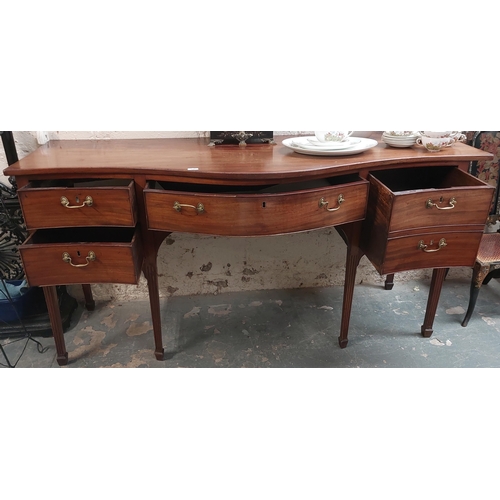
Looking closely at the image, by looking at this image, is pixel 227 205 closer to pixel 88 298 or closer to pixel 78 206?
pixel 78 206

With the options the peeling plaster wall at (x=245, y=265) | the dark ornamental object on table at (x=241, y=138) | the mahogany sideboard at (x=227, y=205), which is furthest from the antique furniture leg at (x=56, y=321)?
the dark ornamental object on table at (x=241, y=138)

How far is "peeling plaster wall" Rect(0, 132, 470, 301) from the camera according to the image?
6.26 ft

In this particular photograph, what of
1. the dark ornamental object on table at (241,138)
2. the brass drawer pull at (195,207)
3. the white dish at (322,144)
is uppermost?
the white dish at (322,144)

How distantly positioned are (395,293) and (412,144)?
0.81 m

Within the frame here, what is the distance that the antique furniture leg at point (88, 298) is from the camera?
1829 mm

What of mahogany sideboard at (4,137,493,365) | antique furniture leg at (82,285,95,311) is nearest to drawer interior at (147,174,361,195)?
mahogany sideboard at (4,137,493,365)

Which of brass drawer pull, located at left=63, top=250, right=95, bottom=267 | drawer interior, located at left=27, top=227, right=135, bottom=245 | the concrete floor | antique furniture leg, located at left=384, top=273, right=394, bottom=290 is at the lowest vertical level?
the concrete floor

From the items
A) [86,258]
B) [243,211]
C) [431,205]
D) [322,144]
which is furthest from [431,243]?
[86,258]

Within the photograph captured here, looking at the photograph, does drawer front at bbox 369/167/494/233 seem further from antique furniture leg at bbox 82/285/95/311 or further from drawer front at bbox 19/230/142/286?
antique furniture leg at bbox 82/285/95/311

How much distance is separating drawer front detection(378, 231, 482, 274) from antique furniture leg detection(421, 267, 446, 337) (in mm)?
166

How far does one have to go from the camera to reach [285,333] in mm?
1731

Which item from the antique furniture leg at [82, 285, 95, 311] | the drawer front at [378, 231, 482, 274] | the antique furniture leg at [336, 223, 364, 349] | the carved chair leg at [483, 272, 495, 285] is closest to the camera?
the drawer front at [378, 231, 482, 274]

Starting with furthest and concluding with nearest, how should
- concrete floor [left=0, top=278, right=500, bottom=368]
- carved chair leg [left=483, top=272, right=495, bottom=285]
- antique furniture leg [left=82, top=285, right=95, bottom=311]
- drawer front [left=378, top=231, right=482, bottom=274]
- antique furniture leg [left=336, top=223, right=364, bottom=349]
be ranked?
carved chair leg [left=483, top=272, right=495, bottom=285] < antique furniture leg [left=82, top=285, right=95, bottom=311] < concrete floor [left=0, top=278, right=500, bottom=368] < antique furniture leg [left=336, top=223, right=364, bottom=349] < drawer front [left=378, top=231, right=482, bottom=274]

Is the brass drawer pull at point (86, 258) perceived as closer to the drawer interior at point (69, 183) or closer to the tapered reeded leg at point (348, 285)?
the drawer interior at point (69, 183)
